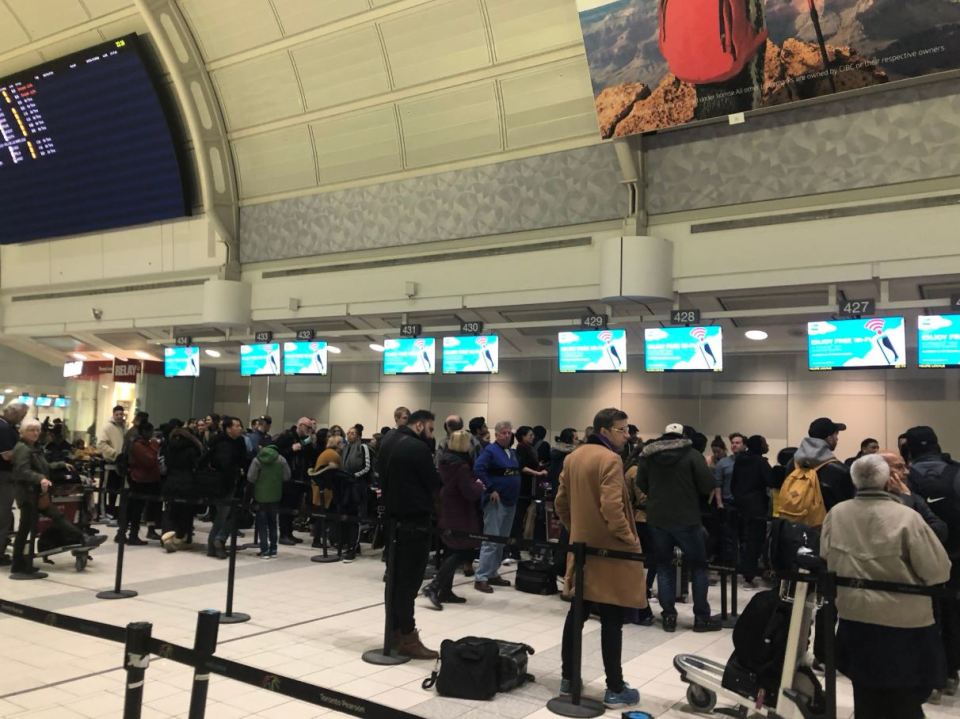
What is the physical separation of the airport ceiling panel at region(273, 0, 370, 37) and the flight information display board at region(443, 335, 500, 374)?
4.81 m

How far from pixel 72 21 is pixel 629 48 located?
998 cm

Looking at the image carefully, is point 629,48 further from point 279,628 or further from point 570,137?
point 279,628

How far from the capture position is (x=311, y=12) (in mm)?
11031

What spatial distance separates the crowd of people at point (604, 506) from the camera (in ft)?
12.0

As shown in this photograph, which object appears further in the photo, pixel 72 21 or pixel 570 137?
pixel 72 21

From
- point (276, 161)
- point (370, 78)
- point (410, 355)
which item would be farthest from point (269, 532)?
point (370, 78)

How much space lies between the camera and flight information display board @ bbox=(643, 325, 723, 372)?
916 cm

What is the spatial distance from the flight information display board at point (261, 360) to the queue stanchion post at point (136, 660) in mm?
10661

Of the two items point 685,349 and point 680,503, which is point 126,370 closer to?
point 685,349

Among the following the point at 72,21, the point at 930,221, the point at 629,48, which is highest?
the point at 72,21

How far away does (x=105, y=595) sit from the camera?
277 inches

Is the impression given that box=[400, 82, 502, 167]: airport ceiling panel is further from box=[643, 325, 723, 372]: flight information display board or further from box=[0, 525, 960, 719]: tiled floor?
box=[0, 525, 960, 719]: tiled floor

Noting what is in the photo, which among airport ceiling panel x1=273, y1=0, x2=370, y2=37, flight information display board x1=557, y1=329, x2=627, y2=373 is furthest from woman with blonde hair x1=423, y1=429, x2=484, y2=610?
airport ceiling panel x1=273, y1=0, x2=370, y2=37

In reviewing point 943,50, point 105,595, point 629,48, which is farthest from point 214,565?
point 943,50
